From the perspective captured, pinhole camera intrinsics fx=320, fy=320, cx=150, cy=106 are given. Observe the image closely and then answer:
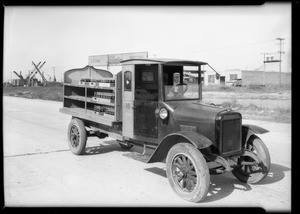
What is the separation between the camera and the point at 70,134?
814 centimetres

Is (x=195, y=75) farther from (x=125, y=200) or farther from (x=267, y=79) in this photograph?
(x=267, y=79)

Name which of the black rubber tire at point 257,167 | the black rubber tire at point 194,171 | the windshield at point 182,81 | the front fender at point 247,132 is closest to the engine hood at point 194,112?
the windshield at point 182,81

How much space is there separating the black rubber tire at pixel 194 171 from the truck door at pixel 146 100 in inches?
36.3

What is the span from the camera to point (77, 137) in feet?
25.7

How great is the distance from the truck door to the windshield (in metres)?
0.26

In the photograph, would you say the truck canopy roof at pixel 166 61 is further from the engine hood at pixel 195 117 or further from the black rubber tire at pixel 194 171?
the black rubber tire at pixel 194 171

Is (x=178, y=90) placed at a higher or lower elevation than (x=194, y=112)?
higher

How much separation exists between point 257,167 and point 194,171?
1.38 meters

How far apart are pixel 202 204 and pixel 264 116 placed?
1101cm

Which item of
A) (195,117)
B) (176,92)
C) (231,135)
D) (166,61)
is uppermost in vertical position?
(166,61)

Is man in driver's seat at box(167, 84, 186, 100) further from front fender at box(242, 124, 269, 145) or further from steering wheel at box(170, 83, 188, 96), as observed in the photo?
front fender at box(242, 124, 269, 145)

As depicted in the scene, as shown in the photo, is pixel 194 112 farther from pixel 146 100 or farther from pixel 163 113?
pixel 146 100

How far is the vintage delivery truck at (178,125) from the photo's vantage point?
502 cm

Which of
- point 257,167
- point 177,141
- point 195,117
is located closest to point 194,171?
point 177,141
